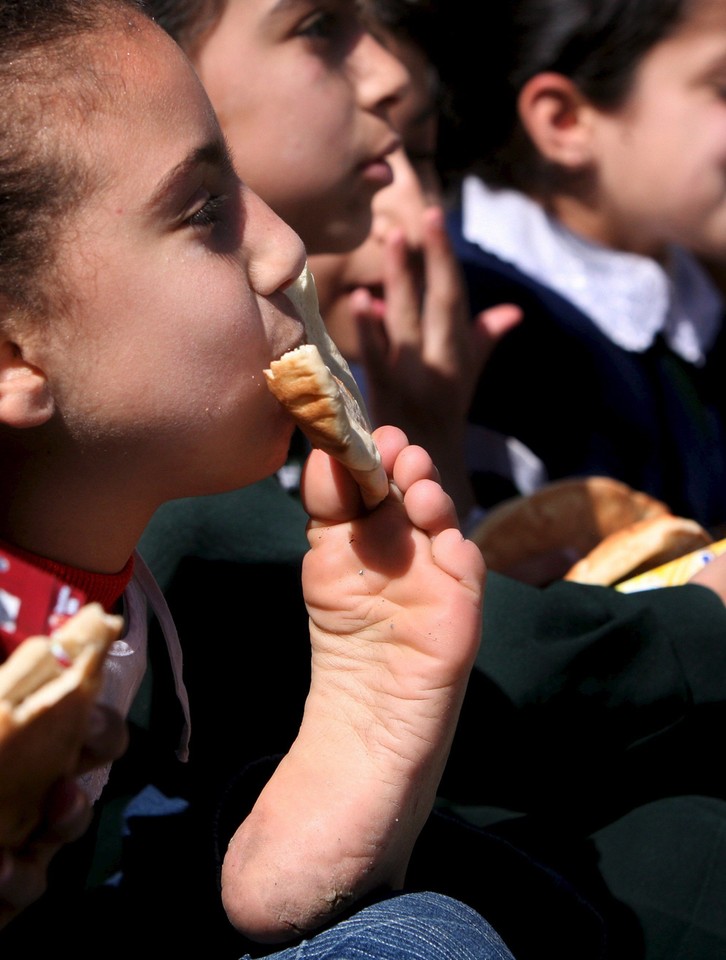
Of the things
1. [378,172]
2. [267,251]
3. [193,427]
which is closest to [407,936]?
[193,427]

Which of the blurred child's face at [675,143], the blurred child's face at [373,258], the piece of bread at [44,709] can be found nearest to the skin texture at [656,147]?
the blurred child's face at [675,143]

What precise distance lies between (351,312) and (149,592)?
0.72 meters

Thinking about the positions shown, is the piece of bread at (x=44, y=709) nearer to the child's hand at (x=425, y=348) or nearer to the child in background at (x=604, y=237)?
the child's hand at (x=425, y=348)

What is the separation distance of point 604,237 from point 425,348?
0.61m

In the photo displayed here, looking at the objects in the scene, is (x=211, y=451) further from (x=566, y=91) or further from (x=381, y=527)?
(x=566, y=91)

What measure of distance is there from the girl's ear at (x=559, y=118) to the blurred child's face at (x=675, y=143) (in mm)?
28

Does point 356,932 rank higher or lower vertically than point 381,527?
lower

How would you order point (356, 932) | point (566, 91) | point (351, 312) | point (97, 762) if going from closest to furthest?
point (97, 762), point (356, 932), point (351, 312), point (566, 91)

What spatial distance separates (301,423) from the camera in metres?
0.83

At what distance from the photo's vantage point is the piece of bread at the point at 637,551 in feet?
4.14

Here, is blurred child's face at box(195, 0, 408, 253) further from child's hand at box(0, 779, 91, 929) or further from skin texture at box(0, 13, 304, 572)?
child's hand at box(0, 779, 91, 929)

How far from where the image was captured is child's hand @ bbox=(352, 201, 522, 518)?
159cm

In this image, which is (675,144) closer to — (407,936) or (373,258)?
(373,258)

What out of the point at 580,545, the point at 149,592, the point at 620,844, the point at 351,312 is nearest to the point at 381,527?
the point at 149,592
